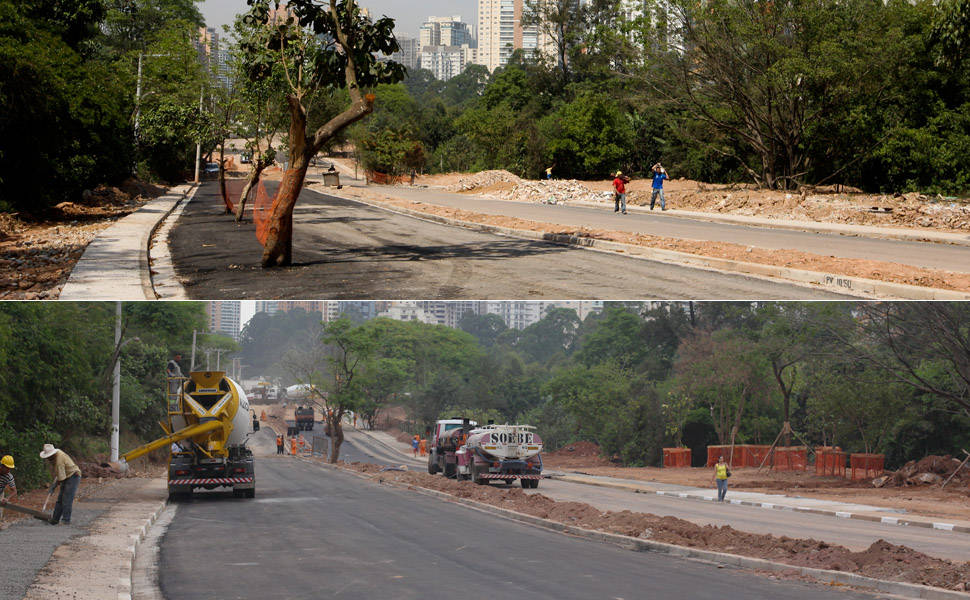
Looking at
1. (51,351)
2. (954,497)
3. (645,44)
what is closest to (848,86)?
(645,44)

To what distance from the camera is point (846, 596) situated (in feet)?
34.7

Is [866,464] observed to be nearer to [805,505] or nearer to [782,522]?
[805,505]

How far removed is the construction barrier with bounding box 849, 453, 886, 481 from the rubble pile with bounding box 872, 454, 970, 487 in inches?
139

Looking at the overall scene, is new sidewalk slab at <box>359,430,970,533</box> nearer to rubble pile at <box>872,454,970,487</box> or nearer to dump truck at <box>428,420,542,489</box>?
rubble pile at <box>872,454,970,487</box>

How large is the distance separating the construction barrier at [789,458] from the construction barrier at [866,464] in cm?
397

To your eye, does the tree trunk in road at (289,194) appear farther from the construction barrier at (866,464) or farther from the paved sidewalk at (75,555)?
the construction barrier at (866,464)

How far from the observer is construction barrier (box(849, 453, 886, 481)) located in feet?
115

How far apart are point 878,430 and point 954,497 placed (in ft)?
46.1

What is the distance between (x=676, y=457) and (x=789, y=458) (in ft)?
34.3

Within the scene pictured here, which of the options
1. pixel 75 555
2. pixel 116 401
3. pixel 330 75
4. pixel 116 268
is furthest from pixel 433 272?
pixel 116 401

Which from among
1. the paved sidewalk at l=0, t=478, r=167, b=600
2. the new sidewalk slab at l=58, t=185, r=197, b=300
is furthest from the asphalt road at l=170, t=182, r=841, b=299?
the paved sidewalk at l=0, t=478, r=167, b=600

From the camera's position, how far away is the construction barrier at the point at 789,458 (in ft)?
135

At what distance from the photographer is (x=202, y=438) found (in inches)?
933

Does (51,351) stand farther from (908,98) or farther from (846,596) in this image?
(908,98)
